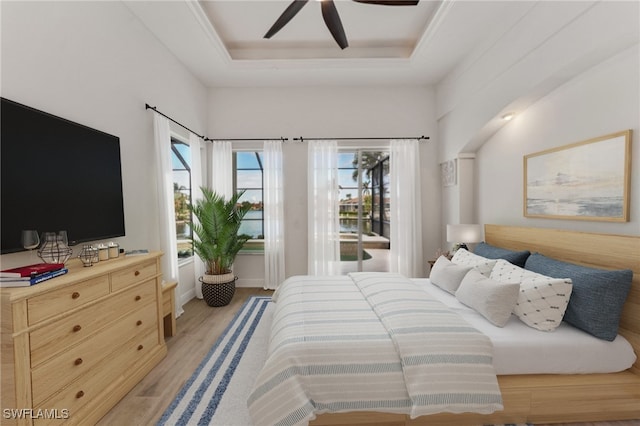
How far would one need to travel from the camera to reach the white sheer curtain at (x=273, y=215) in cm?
426

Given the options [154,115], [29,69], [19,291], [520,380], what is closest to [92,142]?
[29,69]

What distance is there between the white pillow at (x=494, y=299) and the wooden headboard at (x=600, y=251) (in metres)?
0.63

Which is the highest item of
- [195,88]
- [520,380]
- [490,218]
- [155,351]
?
[195,88]

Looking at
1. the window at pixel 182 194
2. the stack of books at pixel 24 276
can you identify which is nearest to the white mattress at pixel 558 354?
the stack of books at pixel 24 276

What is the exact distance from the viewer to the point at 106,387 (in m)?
1.78

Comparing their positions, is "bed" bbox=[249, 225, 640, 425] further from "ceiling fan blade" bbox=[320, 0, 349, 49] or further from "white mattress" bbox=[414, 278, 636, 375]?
"ceiling fan blade" bbox=[320, 0, 349, 49]

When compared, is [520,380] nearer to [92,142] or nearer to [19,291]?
[19,291]

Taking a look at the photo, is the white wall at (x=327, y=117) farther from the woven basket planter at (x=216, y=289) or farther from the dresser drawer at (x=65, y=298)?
the dresser drawer at (x=65, y=298)

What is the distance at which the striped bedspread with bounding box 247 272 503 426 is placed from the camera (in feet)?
4.74

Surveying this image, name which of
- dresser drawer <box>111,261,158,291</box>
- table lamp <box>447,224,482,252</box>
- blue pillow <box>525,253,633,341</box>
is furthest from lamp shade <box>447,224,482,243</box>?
dresser drawer <box>111,261,158,291</box>

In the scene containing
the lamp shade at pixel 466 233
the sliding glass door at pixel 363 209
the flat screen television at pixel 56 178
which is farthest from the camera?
the sliding glass door at pixel 363 209

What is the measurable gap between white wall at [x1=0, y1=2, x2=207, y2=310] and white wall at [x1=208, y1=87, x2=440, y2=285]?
2.94ft

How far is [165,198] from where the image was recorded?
2.96 meters

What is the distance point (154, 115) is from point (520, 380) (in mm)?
3771
